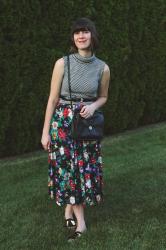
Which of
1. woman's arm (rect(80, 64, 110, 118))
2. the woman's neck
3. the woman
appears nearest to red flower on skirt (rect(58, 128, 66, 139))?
the woman

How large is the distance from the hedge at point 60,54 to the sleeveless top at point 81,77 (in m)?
2.68

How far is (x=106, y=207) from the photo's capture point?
5059 mm

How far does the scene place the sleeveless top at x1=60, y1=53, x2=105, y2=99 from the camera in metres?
4.08

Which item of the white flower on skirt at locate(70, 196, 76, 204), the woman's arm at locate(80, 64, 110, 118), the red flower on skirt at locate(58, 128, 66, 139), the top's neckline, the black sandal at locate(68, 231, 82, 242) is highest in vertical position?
the top's neckline

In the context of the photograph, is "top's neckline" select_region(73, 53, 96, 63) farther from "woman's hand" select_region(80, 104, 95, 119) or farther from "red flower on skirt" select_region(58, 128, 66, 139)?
"red flower on skirt" select_region(58, 128, 66, 139)

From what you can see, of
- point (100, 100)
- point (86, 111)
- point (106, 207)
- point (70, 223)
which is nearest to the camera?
point (86, 111)

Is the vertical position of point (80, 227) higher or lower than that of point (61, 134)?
lower

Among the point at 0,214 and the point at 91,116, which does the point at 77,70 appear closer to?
the point at 91,116

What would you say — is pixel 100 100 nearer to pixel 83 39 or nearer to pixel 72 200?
pixel 83 39

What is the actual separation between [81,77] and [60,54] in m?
3.25

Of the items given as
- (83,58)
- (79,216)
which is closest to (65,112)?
(83,58)

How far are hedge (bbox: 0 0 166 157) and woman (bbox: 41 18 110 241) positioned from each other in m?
2.65

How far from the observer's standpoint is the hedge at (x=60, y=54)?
22.2 feet

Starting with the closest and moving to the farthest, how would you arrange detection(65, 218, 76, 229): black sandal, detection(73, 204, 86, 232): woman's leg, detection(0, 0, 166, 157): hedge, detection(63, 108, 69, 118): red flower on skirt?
1. detection(63, 108, 69, 118): red flower on skirt
2. detection(73, 204, 86, 232): woman's leg
3. detection(65, 218, 76, 229): black sandal
4. detection(0, 0, 166, 157): hedge
